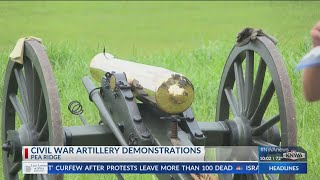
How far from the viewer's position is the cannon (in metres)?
3.80

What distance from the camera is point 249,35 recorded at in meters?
4.16

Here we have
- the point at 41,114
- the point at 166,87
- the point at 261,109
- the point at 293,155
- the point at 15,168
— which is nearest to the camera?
the point at 293,155

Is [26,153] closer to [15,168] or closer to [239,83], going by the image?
[15,168]

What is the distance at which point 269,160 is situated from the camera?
3816mm

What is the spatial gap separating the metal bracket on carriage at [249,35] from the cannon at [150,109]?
2 cm

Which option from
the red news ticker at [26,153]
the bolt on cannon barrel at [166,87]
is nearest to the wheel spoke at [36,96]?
the red news ticker at [26,153]

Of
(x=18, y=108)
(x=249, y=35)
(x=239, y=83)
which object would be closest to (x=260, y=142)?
(x=239, y=83)

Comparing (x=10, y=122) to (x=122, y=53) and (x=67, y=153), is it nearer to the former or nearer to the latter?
(x=67, y=153)

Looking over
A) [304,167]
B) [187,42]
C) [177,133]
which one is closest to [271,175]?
[304,167]

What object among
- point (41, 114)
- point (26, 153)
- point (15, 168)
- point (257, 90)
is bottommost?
point (15, 168)

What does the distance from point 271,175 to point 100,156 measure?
95 centimetres

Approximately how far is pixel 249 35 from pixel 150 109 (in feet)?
2.15

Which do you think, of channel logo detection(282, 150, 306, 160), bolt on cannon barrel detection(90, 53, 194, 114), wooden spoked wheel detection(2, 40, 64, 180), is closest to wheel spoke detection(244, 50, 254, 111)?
bolt on cannon barrel detection(90, 53, 194, 114)

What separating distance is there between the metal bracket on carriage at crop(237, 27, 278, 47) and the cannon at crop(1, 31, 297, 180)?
2cm
